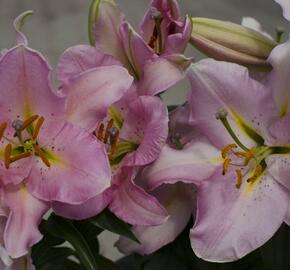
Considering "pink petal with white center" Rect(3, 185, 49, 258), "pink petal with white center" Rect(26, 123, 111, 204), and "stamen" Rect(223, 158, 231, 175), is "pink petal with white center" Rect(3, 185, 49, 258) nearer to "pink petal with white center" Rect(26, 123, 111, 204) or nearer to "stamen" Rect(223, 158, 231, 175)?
"pink petal with white center" Rect(26, 123, 111, 204)

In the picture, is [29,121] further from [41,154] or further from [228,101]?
[228,101]

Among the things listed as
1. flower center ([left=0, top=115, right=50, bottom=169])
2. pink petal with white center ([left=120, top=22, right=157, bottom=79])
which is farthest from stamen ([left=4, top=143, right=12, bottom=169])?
pink petal with white center ([left=120, top=22, right=157, bottom=79])

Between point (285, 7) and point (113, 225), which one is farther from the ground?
point (285, 7)

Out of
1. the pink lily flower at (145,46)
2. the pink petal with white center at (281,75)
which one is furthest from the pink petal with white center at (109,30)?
the pink petal with white center at (281,75)

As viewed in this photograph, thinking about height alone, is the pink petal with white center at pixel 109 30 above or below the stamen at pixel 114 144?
above

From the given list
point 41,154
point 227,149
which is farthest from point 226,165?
point 41,154

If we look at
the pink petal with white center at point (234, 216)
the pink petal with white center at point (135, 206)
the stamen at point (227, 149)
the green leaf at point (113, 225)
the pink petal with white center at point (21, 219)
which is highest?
the stamen at point (227, 149)

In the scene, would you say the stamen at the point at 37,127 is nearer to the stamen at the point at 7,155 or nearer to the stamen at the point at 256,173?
the stamen at the point at 7,155
